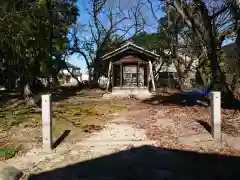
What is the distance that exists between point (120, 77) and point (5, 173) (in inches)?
828

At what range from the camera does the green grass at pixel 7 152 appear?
775cm

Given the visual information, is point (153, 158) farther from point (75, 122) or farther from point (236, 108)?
point (236, 108)

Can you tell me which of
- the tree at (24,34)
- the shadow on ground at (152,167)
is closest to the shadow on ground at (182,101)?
the tree at (24,34)

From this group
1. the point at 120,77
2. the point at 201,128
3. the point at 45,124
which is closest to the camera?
the point at 45,124

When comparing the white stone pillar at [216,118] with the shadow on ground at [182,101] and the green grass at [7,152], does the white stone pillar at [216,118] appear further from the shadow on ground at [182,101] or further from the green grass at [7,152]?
the shadow on ground at [182,101]

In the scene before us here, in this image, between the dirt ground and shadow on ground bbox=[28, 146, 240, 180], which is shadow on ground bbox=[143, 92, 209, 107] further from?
shadow on ground bbox=[28, 146, 240, 180]

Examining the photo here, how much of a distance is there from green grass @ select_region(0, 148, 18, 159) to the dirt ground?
0.53ft

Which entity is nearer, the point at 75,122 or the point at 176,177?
the point at 176,177

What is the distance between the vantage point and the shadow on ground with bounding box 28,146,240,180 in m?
6.54

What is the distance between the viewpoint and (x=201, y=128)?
996cm

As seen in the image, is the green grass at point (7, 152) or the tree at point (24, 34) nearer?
the green grass at point (7, 152)

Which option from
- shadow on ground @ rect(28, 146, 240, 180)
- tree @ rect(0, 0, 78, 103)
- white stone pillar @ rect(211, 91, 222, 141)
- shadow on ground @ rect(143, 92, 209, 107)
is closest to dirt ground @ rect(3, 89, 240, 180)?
shadow on ground @ rect(28, 146, 240, 180)

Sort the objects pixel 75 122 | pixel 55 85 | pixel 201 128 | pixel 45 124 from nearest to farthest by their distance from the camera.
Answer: pixel 45 124, pixel 201 128, pixel 75 122, pixel 55 85

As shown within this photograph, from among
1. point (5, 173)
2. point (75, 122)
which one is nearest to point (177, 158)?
point (5, 173)
